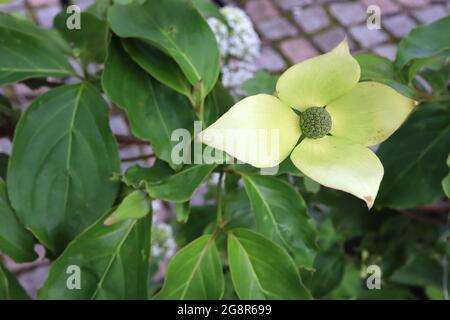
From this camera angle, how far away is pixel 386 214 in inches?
34.9

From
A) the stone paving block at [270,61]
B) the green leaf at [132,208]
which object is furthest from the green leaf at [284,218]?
the stone paving block at [270,61]

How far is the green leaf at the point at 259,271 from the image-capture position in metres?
0.57

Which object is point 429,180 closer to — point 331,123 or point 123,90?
point 331,123

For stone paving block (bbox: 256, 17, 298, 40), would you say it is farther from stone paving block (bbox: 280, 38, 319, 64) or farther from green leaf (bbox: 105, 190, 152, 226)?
green leaf (bbox: 105, 190, 152, 226)

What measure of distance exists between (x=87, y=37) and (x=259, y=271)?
384 mm

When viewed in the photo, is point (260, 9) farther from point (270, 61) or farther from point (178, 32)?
point (178, 32)

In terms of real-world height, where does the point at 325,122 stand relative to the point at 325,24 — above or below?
above

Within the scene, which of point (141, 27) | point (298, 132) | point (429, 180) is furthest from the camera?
point (429, 180)

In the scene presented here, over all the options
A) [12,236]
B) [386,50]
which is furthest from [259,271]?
[386,50]

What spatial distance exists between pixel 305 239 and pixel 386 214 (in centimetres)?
34

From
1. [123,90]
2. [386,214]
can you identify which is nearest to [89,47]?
[123,90]

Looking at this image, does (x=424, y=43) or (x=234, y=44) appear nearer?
(x=424, y=43)

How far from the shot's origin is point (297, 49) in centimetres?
205
